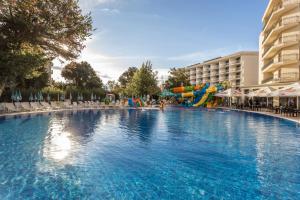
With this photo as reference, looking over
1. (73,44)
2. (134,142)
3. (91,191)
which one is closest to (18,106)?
(73,44)

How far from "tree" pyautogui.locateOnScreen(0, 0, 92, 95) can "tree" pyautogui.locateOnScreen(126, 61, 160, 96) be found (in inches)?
993

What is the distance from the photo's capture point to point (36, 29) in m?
13.5

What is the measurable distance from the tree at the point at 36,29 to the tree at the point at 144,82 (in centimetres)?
2522

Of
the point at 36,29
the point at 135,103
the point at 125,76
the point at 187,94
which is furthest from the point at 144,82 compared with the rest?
the point at 125,76

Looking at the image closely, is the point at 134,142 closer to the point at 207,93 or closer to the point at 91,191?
the point at 91,191

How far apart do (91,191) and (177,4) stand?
19.0m

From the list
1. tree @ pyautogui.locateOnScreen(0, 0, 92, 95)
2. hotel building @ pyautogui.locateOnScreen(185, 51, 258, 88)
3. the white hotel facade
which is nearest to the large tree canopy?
tree @ pyautogui.locateOnScreen(0, 0, 92, 95)

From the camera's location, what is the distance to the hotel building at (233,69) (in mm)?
57656

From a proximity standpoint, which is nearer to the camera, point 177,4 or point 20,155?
point 20,155

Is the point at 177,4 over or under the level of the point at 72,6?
over

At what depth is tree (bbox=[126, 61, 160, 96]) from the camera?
40688 mm

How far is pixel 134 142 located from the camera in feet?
29.5

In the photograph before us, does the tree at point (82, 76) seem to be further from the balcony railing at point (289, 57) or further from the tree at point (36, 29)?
the balcony railing at point (289, 57)

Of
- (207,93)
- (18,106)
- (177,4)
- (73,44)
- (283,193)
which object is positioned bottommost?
(283,193)
